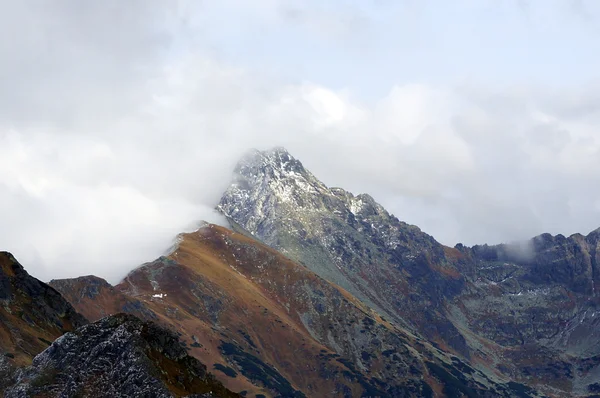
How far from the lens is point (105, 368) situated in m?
135

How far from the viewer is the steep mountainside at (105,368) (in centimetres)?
13112

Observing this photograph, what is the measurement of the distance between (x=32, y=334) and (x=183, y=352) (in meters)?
52.2

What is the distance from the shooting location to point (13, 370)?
143000mm

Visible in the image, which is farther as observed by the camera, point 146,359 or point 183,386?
point 183,386

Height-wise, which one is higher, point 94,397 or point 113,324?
point 113,324

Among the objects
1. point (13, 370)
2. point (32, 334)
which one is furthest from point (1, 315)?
point (13, 370)

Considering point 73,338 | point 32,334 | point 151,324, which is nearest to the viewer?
point 73,338

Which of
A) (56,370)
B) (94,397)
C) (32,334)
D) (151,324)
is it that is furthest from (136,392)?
(32,334)

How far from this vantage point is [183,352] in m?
160

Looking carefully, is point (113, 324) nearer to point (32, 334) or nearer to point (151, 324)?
point (151, 324)

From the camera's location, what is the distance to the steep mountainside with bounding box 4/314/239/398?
430 ft

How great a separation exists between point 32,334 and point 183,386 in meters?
62.7

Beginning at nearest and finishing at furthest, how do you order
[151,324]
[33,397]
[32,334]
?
[33,397] → [151,324] → [32,334]

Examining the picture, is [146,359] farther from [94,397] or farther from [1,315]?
[1,315]
